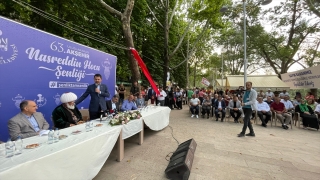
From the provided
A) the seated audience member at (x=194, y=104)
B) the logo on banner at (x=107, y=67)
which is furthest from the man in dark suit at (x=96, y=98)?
the seated audience member at (x=194, y=104)

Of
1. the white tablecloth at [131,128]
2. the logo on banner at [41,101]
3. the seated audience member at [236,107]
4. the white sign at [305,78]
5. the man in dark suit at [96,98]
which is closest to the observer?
the white tablecloth at [131,128]

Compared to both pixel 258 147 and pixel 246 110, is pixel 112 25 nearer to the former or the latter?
pixel 246 110

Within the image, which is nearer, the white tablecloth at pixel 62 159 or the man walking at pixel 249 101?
the white tablecloth at pixel 62 159

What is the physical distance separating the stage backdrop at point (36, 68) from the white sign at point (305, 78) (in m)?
11.2

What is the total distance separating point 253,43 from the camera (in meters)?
Answer: 17.6

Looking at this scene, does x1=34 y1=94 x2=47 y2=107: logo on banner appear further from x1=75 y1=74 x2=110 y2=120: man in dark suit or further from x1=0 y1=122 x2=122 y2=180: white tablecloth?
x1=0 y1=122 x2=122 y2=180: white tablecloth

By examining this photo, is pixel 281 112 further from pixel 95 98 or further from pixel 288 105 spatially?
pixel 95 98

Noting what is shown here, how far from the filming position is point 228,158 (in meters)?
3.31

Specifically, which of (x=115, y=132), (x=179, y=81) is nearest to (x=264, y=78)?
(x=179, y=81)

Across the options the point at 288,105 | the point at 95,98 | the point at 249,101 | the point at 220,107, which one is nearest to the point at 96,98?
the point at 95,98

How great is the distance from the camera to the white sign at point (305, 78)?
834 cm

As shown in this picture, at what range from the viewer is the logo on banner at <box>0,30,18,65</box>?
278 cm

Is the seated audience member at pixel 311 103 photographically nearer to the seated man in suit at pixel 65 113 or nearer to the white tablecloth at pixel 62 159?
the white tablecloth at pixel 62 159

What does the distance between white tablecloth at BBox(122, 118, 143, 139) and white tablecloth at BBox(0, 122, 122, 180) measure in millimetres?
602
